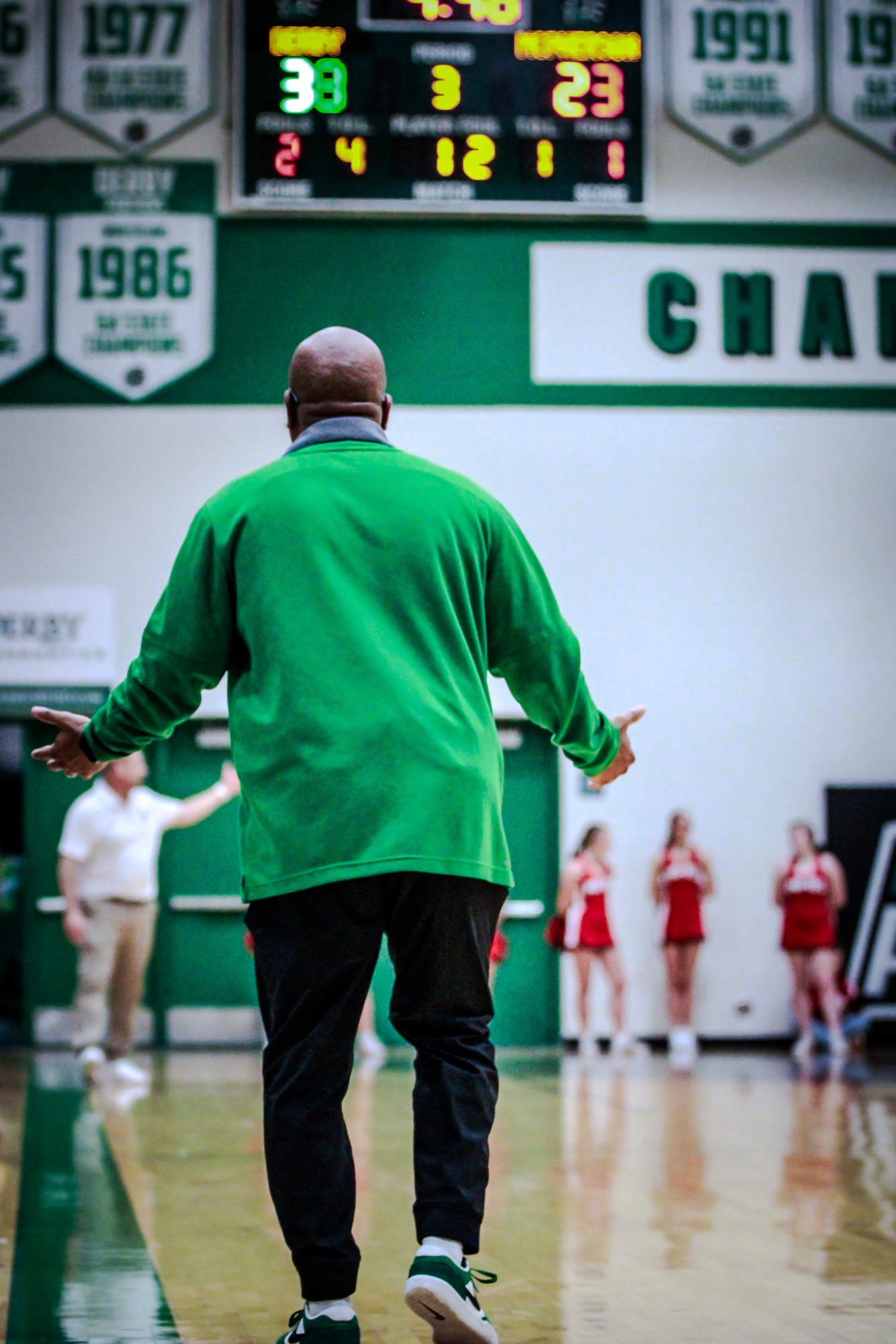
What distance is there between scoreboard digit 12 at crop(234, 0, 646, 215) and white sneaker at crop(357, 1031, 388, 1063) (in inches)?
240

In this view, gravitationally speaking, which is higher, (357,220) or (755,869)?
(357,220)

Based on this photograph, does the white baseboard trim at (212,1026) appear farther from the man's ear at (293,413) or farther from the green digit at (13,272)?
the man's ear at (293,413)

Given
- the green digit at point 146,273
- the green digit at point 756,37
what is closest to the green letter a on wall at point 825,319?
the green digit at point 756,37

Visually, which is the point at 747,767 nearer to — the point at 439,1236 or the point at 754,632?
the point at 754,632

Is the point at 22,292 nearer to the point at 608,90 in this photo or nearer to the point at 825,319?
the point at 608,90

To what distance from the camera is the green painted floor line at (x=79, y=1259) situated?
3.39 metres

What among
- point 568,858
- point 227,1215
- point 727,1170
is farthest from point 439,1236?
point 568,858

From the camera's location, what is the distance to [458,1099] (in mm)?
2729

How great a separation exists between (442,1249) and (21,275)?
12280 mm

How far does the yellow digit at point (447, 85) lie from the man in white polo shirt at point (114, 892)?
5.48 m

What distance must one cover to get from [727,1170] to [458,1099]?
355 cm

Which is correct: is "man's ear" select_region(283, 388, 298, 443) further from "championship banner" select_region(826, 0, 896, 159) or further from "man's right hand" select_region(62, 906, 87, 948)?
"championship banner" select_region(826, 0, 896, 159)

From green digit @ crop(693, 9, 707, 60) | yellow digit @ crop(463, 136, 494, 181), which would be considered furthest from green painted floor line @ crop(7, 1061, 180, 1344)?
green digit @ crop(693, 9, 707, 60)

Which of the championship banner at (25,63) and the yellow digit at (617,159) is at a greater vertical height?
the championship banner at (25,63)
